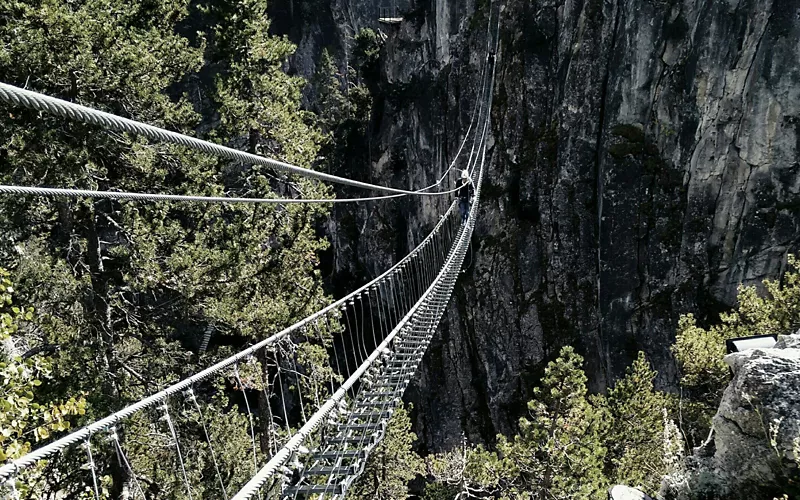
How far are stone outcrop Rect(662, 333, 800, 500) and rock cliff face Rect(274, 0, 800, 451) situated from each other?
10.7 meters

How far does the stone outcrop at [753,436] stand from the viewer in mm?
5016

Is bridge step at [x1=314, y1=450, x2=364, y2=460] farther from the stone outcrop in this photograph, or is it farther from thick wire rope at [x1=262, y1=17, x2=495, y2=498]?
the stone outcrop

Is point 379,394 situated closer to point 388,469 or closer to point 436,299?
point 436,299

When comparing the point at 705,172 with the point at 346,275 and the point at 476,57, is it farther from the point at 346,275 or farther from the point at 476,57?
the point at 346,275

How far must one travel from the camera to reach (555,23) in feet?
61.5

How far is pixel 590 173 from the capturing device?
18188 mm

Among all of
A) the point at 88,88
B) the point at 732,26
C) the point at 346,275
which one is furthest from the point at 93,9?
the point at 346,275

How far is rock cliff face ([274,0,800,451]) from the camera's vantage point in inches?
571

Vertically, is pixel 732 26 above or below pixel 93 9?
above

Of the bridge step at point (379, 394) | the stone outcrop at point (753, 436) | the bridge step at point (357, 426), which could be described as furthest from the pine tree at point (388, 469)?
the bridge step at point (357, 426)

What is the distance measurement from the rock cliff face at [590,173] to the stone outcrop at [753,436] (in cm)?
1069

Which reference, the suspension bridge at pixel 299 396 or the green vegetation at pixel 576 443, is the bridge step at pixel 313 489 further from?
the green vegetation at pixel 576 443

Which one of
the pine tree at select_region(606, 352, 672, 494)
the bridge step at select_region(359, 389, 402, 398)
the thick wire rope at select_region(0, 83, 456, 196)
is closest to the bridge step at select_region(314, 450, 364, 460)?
the bridge step at select_region(359, 389, 402, 398)

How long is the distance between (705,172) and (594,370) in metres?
7.15
